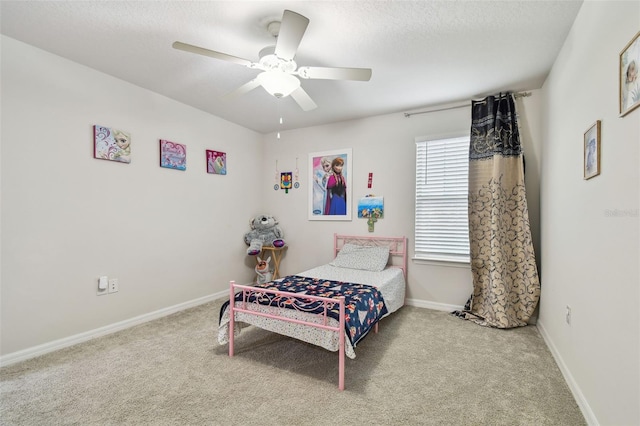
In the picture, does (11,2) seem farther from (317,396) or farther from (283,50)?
(317,396)

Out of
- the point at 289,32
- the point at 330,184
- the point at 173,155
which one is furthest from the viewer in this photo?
the point at 330,184

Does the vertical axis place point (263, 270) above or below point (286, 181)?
below

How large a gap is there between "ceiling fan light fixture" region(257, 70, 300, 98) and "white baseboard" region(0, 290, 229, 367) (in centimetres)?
266

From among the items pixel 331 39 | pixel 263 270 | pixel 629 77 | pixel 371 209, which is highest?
pixel 331 39

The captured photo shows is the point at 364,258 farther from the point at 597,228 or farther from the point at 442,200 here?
the point at 597,228

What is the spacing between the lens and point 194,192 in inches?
148

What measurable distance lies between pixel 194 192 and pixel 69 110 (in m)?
1.44

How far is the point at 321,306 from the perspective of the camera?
7.14 feet

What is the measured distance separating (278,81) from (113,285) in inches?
97.5

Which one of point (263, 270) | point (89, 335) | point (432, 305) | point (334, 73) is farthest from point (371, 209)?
point (89, 335)

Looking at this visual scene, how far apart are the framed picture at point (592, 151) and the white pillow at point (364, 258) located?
2188mm

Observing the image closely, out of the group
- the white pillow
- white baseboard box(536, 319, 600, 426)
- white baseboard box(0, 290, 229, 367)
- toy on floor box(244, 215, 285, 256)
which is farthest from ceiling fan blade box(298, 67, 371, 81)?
white baseboard box(0, 290, 229, 367)

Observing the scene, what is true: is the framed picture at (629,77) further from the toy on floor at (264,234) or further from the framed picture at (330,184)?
the toy on floor at (264,234)

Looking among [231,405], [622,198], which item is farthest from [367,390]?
[622,198]
